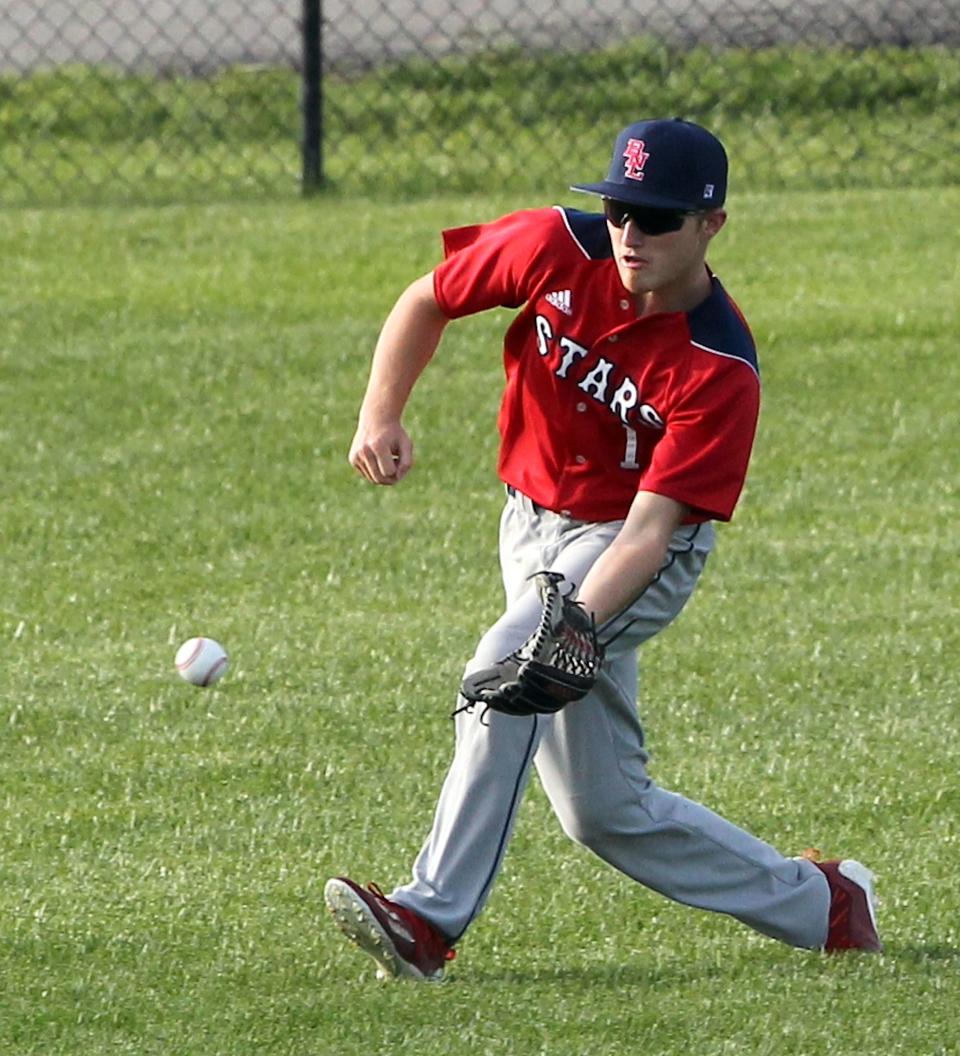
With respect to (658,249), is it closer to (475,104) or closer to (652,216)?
(652,216)

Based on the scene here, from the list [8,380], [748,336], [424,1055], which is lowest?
[8,380]

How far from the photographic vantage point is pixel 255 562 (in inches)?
288

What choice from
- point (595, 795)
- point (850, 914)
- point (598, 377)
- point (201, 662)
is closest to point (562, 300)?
point (598, 377)

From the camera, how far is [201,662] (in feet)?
19.3

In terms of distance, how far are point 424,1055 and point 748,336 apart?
54.3 inches

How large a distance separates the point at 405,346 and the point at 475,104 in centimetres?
865

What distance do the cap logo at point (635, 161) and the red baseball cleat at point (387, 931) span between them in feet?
4.43

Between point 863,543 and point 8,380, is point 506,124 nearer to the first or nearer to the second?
point 8,380

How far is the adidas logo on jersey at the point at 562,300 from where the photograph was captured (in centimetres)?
424

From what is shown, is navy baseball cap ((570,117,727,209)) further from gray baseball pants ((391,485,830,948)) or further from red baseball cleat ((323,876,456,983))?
red baseball cleat ((323,876,456,983))

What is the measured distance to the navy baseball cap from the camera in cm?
405

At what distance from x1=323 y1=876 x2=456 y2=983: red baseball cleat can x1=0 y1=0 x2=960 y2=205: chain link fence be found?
317 inches

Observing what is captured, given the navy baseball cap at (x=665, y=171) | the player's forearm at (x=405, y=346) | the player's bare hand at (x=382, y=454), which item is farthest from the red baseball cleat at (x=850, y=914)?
the navy baseball cap at (x=665, y=171)

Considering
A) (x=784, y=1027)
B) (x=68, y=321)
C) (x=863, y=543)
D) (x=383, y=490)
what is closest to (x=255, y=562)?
(x=383, y=490)
